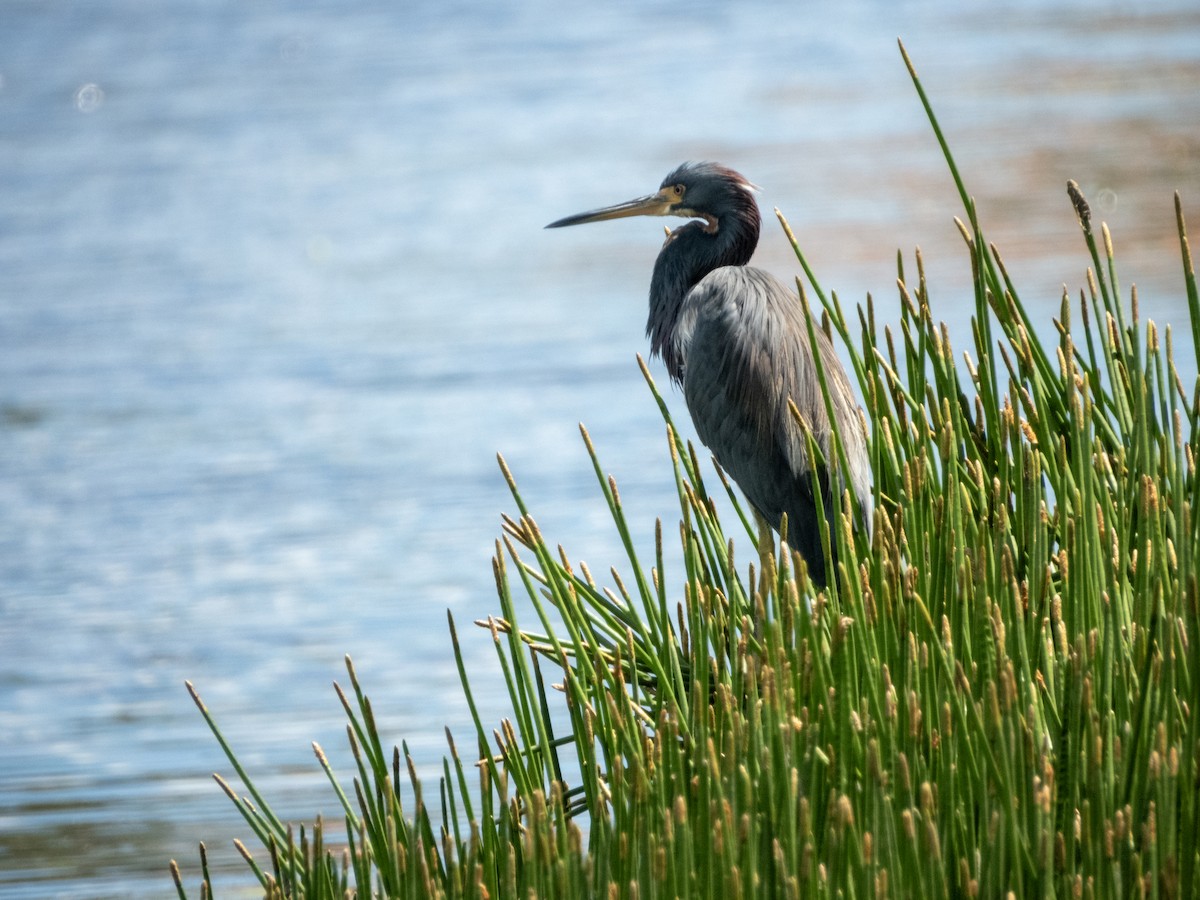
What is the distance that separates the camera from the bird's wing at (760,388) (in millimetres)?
2959

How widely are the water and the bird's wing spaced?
876mm

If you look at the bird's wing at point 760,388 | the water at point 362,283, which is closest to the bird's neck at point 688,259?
the bird's wing at point 760,388

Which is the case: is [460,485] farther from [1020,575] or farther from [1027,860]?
[1027,860]

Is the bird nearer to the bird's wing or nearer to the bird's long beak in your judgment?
the bird's wing

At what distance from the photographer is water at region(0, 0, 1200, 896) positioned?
3822mm

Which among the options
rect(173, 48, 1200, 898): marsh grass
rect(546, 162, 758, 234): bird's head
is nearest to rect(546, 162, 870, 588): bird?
rect(546, 162, 758, 234): bird's head

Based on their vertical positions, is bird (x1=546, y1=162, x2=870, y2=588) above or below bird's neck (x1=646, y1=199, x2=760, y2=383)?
below

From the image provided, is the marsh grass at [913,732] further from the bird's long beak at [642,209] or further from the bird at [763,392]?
the bird's long beak at [642,209]

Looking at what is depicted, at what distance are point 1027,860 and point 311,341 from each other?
15.5 feet

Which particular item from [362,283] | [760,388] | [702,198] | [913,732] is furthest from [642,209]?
[362,283]

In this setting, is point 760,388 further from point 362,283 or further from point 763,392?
point 362,283

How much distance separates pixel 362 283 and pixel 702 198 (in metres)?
3.37

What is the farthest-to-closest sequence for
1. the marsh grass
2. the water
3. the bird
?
the water
the bird
the marsh grass

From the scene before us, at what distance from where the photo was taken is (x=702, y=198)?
338 cm
